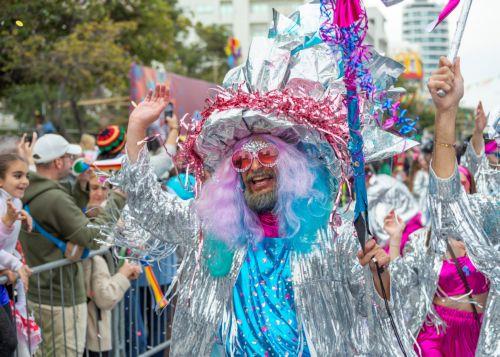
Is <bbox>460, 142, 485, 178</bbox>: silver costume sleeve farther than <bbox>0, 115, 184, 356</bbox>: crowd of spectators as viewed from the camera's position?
Yes


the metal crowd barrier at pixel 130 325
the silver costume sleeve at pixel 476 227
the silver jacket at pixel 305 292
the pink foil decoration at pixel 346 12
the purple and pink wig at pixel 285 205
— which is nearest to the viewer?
the pink foil decoration at pixel 346 12

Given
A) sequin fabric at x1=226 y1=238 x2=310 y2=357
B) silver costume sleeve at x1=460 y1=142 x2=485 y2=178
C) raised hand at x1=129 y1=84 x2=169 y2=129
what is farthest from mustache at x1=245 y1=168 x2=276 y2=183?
silver costume sleeve at x1=460 y1=142 x2=485 y2=178

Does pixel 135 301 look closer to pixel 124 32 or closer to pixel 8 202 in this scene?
pixel 8 202

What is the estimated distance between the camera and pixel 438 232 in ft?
9.63

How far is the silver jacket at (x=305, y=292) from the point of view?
2.99 m

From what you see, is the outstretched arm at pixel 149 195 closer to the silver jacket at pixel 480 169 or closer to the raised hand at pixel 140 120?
the raised hand at pixel 140 120

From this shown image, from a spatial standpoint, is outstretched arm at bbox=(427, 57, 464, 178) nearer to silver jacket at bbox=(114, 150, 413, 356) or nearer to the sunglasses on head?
silver jacket at bbox=(114, 150, 413, 356)

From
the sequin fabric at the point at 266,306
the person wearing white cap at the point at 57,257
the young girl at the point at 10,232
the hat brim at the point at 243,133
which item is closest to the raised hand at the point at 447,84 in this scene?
the hat brim at the point at 243,133

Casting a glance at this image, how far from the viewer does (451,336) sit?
3.99 m

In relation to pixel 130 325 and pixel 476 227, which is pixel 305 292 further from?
pixel 130 325

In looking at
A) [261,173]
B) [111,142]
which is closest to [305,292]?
[261,173]

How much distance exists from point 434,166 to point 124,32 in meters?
14.8

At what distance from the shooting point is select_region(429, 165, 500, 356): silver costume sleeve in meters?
2.86

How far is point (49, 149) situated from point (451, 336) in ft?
9.49
